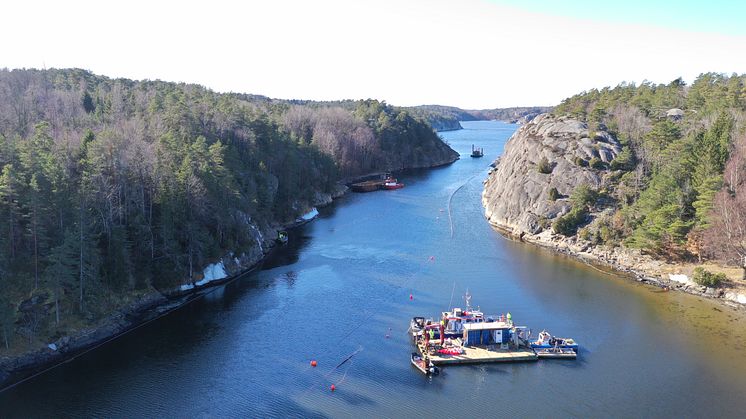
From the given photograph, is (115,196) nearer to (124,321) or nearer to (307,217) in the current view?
(124,321)

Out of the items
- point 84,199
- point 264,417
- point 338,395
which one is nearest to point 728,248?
point 338,395

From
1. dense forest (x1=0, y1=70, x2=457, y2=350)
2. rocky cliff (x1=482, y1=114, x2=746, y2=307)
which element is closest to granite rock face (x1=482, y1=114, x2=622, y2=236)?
rocky cliff (x1=482, y1=114, x2=746, y2=307)

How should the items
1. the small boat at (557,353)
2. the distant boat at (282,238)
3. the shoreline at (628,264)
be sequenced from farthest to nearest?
the distant boat at (282,238)
the shoreline at (628,264)
the small boat at (557,353)

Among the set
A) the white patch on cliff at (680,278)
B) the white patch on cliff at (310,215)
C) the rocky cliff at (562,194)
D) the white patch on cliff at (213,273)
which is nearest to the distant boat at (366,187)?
the white patch on cliff at (310,215)

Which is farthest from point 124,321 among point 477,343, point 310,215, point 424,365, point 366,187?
point 366,187

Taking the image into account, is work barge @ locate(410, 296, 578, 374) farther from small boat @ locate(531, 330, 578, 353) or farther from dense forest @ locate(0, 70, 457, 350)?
dense forest @ locate(0, 70, 457, 350)

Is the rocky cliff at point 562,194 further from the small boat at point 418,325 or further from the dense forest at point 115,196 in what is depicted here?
the dense forest at point 115,196
